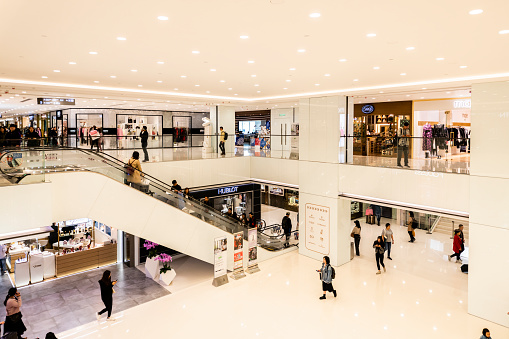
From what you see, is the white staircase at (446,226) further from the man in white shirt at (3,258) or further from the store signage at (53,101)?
the man in white shirt at (3,258)

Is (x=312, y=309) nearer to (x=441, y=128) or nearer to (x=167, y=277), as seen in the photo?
(x=167, y=277)

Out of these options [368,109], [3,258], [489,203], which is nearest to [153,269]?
[3,258]

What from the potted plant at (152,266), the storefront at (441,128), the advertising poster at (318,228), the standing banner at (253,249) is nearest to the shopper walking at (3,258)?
the potted plant at (152,266)

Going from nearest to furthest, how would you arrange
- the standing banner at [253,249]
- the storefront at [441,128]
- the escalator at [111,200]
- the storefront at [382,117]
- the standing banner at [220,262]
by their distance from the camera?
the escalator at [111,200], the standing banner at [220,262], the storefront at [441,128], the standing banner at [253,249], the storefront at [382,117]

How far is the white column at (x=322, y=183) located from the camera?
12.6 meters

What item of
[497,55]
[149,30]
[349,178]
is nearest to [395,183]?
[349,178]

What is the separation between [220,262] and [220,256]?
7.6 inches

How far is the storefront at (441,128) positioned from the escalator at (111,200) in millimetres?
7096

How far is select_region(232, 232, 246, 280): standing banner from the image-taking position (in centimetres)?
1153

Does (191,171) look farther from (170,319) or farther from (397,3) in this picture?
(397,3)

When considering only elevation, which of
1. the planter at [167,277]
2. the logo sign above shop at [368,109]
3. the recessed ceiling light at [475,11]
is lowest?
the planter at [167,277]

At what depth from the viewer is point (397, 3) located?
430 cm

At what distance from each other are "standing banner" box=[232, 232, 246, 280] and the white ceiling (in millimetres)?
5466

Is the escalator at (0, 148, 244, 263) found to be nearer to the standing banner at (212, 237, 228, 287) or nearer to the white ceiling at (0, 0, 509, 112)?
the standing banner at (212, 237, 228, 287)
